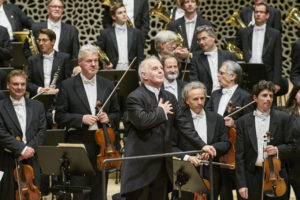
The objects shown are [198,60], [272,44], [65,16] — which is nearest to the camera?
[198,60]

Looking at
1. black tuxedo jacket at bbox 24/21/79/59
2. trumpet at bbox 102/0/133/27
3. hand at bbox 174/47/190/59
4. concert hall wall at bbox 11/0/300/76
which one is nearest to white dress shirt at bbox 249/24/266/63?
hand at bbox 174/47/190/59

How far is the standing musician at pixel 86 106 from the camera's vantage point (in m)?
5.50

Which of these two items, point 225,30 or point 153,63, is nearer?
point 153,63

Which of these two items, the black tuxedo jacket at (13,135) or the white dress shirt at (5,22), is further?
the white dress shirt at (5,22)

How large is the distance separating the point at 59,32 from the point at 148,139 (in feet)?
10.2

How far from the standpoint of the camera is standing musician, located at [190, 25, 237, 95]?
6.38 meters

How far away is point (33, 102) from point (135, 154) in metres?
1.43

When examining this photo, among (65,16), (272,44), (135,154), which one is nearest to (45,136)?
(135,154)

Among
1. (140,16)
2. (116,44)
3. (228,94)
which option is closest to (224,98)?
(228,94)

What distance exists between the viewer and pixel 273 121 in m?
5.18

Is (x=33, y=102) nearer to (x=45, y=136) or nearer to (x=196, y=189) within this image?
(x=45, y=136)

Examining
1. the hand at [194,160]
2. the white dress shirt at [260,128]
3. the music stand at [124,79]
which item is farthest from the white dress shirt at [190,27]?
the hand at [194,160]

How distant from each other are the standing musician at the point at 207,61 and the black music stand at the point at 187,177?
6.11 ft

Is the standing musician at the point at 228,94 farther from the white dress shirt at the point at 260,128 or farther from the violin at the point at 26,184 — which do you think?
the violin at the point at 26,184
